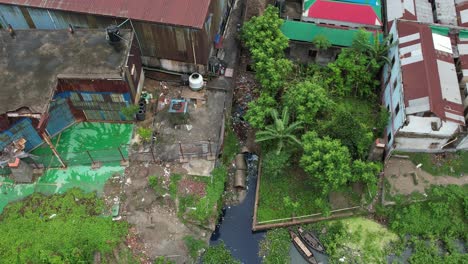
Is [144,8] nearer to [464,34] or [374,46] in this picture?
[374,46]

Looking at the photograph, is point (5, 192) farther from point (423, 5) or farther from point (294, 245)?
point (423, 5)

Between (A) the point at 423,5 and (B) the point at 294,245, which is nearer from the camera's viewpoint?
(B) the point at 294,245

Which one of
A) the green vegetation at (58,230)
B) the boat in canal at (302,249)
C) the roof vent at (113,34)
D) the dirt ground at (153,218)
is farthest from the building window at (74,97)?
the boat in canal at (302,249)

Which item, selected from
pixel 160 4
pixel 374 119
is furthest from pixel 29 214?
pixel 374 119

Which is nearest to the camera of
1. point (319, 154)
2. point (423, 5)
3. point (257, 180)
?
point (319, 154)

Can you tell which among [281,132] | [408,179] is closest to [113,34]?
[281,132]

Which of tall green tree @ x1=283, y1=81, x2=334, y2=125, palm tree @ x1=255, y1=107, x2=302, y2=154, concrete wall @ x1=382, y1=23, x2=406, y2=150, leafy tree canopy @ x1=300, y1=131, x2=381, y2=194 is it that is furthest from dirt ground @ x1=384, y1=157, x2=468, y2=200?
palm tree @ x1=255, y1=107, x2=302, y2=154

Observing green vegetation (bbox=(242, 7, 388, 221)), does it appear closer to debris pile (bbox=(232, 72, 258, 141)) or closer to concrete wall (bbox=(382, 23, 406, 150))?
concrete wall (bbox=(382, 23, 406, 150))

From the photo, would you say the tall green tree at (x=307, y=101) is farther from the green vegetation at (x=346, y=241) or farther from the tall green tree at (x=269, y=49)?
the green vegetation at (x=346, y=241)
